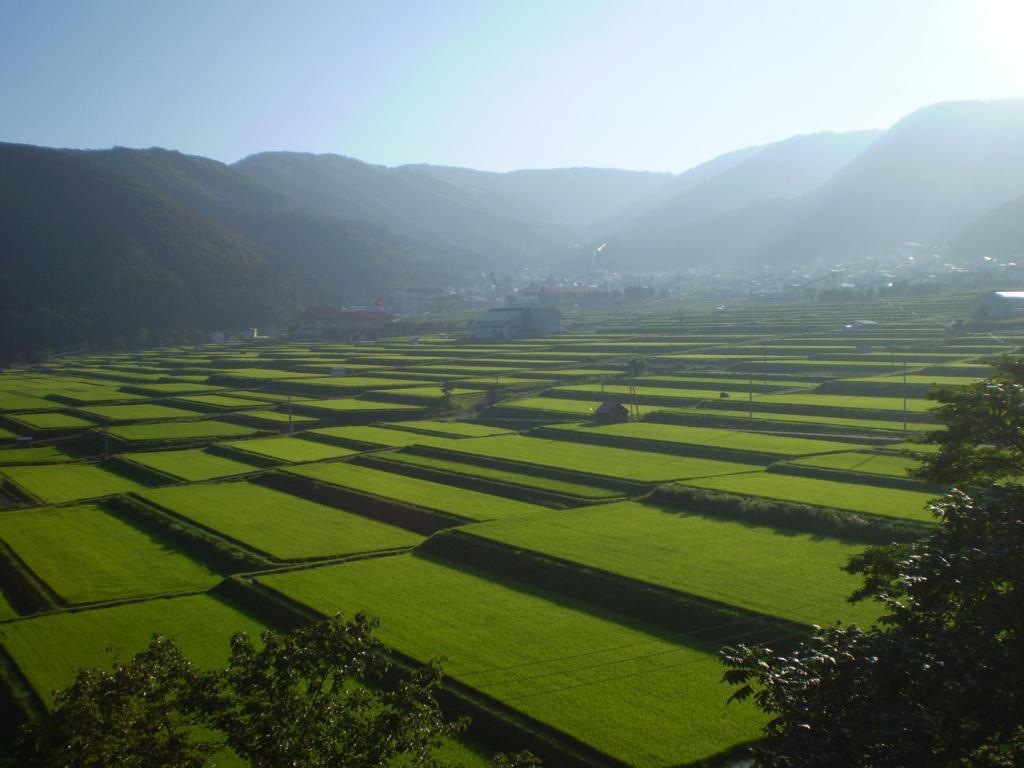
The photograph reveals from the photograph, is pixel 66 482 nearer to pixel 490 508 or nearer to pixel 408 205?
pixel 490 508

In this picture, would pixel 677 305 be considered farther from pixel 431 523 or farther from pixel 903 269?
pixel 431 523

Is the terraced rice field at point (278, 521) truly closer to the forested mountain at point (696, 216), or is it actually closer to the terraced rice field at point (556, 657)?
the terraced rice field at point (556, 657)

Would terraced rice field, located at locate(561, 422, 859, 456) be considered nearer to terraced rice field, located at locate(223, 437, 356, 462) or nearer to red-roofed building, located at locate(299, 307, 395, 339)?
terraced rice field, located at locate(223, 437, 356, 462)

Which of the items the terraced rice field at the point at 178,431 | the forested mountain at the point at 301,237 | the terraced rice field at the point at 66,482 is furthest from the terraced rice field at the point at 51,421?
the forested mountain at the point at 301,237

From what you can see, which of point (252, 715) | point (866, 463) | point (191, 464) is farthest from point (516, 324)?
point (252, 715)

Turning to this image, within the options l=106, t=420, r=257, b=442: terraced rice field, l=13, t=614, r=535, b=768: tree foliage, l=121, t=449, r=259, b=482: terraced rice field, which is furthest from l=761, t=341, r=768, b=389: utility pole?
l=13, t=614, r=535, b=768: tree foliage

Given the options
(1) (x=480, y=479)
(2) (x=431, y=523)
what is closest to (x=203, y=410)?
(1) (x=480, y=479)

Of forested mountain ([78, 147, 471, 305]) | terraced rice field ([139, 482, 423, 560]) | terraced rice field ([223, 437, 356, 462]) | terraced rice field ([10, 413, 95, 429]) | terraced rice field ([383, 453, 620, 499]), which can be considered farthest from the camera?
forested mountain ([78, 147, 471, 305])
